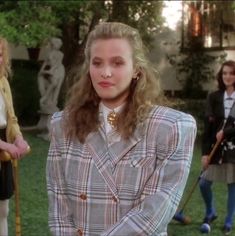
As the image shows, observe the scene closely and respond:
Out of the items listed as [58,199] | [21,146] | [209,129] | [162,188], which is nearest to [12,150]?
[21,146]

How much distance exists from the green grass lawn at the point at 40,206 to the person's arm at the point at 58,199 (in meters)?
3.49

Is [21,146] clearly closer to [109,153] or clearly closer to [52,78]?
[109,153]

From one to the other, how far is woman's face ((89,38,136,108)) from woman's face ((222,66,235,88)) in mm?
3734

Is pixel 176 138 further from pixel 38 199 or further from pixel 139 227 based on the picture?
pixel 38 199

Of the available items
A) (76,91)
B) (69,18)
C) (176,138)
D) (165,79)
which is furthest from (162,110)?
(165,79)

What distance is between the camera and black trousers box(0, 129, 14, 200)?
14.0 feet

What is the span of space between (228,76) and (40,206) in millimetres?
2501

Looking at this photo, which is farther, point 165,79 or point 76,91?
point 165,79

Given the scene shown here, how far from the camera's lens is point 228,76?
5.72m

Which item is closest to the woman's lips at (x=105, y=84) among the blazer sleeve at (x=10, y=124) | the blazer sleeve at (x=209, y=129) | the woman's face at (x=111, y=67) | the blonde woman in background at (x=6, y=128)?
the woman's face at (x=111, y=67)

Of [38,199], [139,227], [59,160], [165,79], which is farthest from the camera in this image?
[165,79]

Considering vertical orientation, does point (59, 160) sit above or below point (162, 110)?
below

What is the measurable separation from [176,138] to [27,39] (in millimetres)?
8017

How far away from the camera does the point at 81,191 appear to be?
201cm
